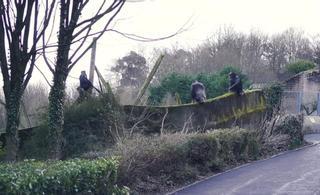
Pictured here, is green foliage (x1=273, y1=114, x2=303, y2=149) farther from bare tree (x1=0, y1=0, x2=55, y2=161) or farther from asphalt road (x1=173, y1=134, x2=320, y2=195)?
bare tree (x1=0, y1=0, x2=55, y2=161)

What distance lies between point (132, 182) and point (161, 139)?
219 cm

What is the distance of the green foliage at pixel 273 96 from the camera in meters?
24.7

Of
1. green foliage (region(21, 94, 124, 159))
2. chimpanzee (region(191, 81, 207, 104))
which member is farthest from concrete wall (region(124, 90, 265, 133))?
green foliage (region(21, 94, 124, 159))

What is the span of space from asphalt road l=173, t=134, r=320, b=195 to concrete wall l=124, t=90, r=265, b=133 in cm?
308

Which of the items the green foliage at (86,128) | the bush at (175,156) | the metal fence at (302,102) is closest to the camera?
the bush at (175,156)

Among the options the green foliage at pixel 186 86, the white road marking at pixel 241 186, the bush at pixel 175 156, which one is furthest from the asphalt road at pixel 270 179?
the green foliage at pixel 186 86

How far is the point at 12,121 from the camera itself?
556 inches

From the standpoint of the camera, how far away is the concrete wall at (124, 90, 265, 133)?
20453mm

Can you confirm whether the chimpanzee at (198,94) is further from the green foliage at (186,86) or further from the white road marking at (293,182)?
the green foliage at (186,86)

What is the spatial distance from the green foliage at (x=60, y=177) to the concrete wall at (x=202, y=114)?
6654 mm

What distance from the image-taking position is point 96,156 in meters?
14.4

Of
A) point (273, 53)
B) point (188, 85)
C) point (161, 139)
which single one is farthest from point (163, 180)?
point (273, 53)

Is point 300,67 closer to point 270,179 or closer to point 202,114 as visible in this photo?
point 202,114

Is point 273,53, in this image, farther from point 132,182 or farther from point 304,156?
point 132,182
